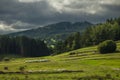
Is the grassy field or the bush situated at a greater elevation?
the bush

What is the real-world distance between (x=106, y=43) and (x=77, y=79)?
83336 mm

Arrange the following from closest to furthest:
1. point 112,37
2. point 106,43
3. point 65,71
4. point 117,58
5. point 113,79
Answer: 1. point 113,79
2. point 65,71
3. point 117,58
4. point 106,43
5. point 112,37

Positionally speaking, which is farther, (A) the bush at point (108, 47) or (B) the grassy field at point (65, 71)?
(A) the bush at point (108, 47)

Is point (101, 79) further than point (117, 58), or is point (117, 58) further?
point (117, 58)

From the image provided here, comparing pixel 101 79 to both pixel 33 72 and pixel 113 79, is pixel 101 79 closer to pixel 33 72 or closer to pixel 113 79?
pixel 113 79

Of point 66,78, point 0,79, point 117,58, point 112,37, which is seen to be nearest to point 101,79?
point 66,78

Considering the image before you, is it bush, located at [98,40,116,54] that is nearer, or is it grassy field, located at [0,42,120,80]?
grassy field, located at [0,42,120,80]

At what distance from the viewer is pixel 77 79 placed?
206ft

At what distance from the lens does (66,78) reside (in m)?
66.0

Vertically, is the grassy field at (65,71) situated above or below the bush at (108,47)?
below

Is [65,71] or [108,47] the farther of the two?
[108,47]

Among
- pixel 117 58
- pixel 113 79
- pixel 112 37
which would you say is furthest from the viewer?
pixel 112 37

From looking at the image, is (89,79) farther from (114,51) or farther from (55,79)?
(114,51)

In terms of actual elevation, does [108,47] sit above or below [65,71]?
above
